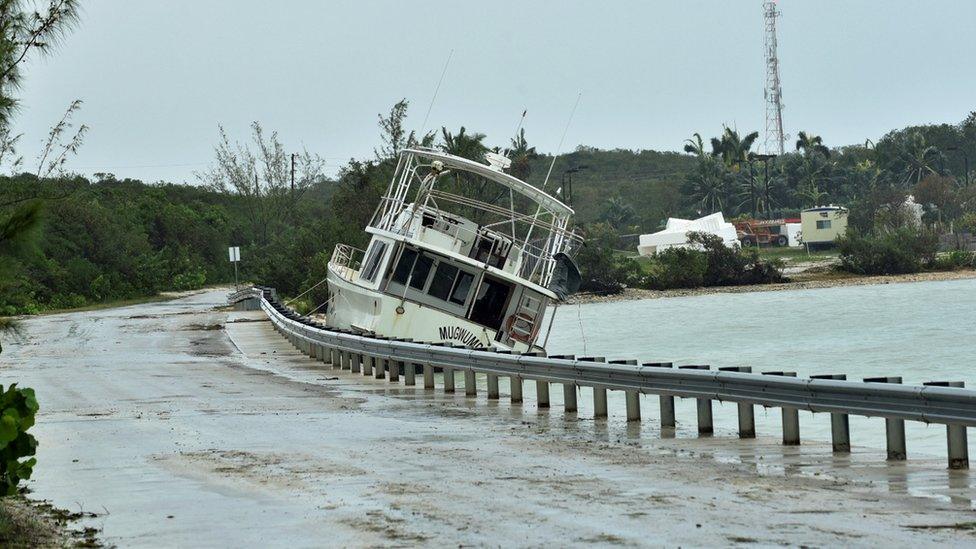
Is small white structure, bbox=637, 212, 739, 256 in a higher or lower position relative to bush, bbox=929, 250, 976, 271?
higher

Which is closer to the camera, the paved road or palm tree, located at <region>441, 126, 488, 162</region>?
the paved road

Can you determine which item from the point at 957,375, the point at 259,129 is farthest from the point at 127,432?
the point at 259,129

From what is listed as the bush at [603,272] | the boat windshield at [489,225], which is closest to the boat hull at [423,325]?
the boat windshield at [489,225]

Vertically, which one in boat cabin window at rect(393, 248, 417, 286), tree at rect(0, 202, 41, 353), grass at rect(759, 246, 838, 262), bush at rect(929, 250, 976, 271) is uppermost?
tree at rect(0, 202, 41, 353)

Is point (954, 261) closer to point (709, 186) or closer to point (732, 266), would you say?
point (732, 266)

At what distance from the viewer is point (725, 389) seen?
1431cm

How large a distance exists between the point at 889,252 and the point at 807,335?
42898 millimetres

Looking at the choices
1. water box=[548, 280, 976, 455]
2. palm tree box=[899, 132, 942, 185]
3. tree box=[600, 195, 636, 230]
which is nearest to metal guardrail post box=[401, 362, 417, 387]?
water box=[548, 280, 976, 455]

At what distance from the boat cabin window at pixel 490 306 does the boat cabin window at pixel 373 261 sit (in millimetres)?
2449

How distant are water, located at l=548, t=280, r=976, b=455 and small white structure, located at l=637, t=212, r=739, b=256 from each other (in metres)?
21.0

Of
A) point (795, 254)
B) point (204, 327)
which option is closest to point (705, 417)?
point (204, 327)

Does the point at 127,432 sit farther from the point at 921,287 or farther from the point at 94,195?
the point at 94,195

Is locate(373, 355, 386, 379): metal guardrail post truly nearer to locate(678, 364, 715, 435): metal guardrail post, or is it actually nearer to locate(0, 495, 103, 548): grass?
locate(678, 364, 715, 435): metal guardrail post

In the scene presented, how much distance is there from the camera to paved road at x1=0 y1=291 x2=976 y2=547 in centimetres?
864
